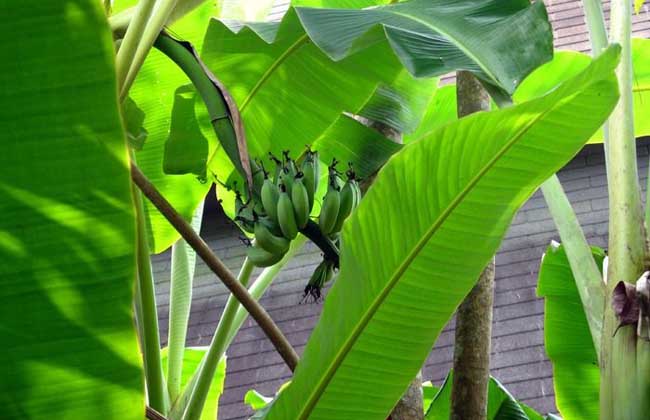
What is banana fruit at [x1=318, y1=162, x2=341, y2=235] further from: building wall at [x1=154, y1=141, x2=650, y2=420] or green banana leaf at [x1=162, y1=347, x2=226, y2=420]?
building wall at [x1=154, y1=141, x2=650, y2=420]

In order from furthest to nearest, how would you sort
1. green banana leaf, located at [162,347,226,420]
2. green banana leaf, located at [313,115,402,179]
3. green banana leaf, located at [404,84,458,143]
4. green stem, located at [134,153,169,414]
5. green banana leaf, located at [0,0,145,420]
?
1. green banana leaf, located at [162,347,226,420]
2. green banana leaf, located at [404,84,458,143]
3. green banana leaf, located at [313,115,402,179]
4. green stem, located at [134,153,169,414]
5. green banana leaf, located at [0,0,145,420]

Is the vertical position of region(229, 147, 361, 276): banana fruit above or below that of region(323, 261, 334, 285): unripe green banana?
above

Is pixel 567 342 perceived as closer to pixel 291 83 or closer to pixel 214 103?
pixel 291 83

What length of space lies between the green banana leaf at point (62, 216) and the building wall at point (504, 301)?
309 cm

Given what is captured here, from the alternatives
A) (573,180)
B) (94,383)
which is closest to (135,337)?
(94,383)

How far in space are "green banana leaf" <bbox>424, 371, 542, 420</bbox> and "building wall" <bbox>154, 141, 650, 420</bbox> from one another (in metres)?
2.02

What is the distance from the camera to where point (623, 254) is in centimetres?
121

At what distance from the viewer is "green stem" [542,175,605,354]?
1.26 meters

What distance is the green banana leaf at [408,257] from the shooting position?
0.96 metres

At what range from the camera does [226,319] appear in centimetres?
158

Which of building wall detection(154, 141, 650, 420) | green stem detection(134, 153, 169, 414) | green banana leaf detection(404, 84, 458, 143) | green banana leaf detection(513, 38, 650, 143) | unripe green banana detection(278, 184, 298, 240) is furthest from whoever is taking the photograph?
building wall detection(154, 141, 650, 420)

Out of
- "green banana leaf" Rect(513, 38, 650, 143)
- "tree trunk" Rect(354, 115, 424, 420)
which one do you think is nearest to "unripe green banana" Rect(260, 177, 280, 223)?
"tree trunk" Rect(354, 115, 424, 420)

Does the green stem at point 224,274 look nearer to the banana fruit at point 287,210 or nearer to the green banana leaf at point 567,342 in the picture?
the banana fruit at point 287,210

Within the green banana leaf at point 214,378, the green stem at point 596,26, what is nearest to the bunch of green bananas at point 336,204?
the green stem at point 596,26
